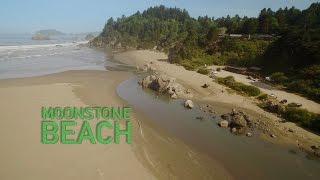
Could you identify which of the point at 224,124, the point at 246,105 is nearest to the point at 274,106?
the point at 246,105

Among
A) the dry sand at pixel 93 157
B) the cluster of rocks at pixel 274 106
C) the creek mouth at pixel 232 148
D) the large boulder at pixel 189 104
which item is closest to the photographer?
the dry sand at pixel 93 157

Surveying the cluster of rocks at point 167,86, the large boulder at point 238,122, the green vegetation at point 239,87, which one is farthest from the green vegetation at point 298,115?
the cluster of rocks at point 167,86

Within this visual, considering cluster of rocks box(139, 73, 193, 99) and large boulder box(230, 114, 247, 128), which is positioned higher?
cluster of rocks box(139, 73, 193, 99)

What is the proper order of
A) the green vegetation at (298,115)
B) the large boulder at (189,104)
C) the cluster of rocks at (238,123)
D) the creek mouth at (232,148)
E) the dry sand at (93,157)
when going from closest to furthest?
the dry sand at (93,157) → the creek mouth at (232,148) → the cluster of rocks at (238,123) → the green vegetation at (298,115) → the large boulder at (189,104)

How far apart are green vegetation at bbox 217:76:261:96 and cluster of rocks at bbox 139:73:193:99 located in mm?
5927

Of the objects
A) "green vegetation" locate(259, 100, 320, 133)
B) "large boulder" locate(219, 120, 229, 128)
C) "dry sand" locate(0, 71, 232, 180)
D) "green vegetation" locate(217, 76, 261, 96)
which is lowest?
"dry sand" locate(0, 71, 232, 180)

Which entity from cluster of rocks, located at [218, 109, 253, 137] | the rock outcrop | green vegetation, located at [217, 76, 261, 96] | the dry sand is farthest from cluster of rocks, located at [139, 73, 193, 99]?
the rock outcrop

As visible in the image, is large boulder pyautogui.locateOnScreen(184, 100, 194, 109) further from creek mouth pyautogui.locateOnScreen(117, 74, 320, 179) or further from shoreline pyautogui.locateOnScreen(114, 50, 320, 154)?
shoreline pyautogui.locateOnScreen(114, 50, 320, 154)

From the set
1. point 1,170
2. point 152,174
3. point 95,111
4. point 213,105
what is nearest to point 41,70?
point 95,111

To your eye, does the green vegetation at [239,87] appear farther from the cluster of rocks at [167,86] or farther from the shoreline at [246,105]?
the cluster of rocks at [167,86]

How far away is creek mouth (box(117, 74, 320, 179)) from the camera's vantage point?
17766 mm

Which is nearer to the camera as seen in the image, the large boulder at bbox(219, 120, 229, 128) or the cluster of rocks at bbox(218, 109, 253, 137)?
the cluster of rocks at bbox(218, 109, 253, 137)

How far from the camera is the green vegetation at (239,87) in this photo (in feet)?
110

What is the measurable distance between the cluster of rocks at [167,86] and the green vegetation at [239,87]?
593 centimetres
